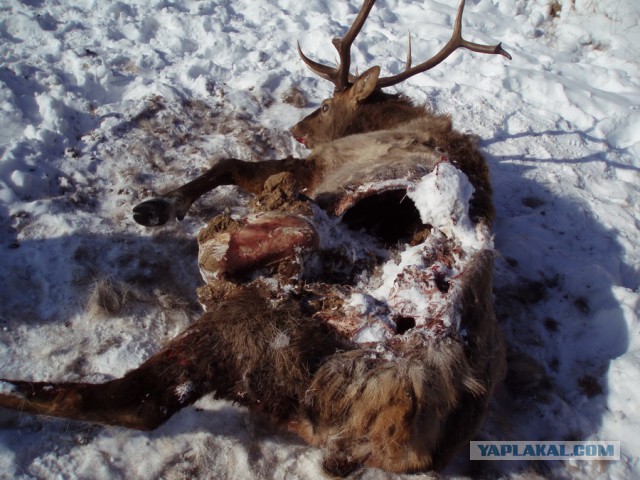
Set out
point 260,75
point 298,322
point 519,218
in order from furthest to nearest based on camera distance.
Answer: point 260,75 < point 519,218 < point 298,322

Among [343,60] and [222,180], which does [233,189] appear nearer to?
[222,180]

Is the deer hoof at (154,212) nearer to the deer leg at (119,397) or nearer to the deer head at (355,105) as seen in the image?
the deer leg at (119,397)

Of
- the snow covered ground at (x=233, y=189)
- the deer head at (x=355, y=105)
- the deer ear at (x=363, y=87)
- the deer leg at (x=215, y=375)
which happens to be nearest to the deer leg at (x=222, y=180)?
the snow covered ground at (x=233, y=189)

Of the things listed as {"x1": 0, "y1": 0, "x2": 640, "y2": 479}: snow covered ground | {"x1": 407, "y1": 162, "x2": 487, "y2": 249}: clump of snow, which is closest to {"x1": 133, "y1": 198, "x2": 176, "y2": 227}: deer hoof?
{"x1": 0, "y1": 0, "x2": 640, "y2": 479}: snow covered ground

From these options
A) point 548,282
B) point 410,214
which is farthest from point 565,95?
point 410,214

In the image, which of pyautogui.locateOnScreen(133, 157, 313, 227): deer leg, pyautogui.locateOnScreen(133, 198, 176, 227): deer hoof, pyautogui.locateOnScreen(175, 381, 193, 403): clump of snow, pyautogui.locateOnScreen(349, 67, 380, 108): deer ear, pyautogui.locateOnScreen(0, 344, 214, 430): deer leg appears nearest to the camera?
pyautogui.locateOnScreen(0, 344, 214, 430): deer leg

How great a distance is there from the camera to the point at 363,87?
4.54 m

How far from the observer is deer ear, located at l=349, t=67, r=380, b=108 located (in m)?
4.42

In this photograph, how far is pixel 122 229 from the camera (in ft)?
11.7

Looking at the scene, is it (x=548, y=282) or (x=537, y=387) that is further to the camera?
(x=548, y=282)

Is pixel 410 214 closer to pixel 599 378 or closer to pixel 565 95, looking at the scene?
Result: pixel 599 378

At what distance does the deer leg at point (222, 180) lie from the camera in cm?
339

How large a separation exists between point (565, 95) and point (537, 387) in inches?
154

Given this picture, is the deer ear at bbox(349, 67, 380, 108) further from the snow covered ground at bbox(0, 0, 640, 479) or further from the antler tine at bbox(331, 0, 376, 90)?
the snow covered ground at bbox(0, 0, 640, 479)
